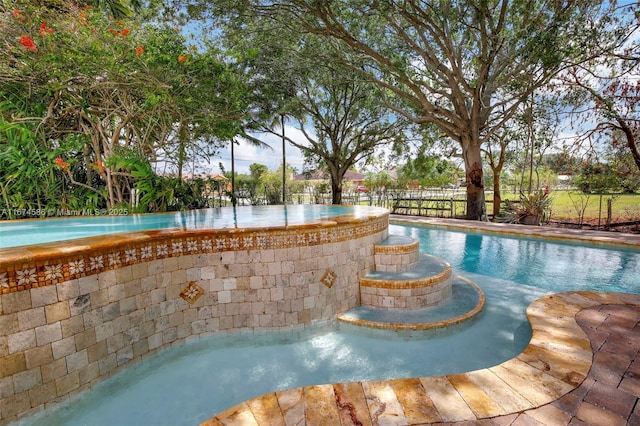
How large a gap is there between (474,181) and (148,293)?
34.7ft

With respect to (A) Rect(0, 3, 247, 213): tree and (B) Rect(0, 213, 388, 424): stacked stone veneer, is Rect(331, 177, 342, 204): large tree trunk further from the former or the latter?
(B) Rect(0, 213, 388, 424): stacked stone veneer

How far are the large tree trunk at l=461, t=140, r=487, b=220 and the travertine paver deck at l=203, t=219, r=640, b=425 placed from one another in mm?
8424

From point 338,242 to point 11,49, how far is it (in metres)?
6.68

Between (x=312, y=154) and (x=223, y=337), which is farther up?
(x=312, y=154)

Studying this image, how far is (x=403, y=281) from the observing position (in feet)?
13.2

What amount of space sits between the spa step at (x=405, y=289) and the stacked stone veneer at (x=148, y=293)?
181 millimetres

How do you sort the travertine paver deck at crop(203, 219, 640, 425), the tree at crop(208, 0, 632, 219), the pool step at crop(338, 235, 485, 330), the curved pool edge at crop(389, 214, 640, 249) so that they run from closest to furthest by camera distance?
the travertine paver deck at crop(203, 219, 640, 425) → the pool step at crop(338, 235, 485, 330) → the curved pool edge at crop(389, 214, 640, 249) → the tree at crop(208, 0, 632, 219)

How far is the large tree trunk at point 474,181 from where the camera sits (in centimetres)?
1030

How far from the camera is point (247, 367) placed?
→ 3096 millimetres

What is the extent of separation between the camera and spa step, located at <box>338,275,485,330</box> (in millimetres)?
3625

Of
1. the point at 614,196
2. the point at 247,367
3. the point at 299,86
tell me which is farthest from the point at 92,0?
the point at 614,196

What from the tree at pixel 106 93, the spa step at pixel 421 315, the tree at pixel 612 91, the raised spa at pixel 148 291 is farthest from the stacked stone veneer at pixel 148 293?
the tree at pixel 612 91

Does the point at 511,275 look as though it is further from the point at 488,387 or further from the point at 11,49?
the point at 11,49

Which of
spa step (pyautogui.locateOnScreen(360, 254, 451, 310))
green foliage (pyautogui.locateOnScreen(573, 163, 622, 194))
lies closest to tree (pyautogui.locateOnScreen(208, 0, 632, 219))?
green foliage (pyautogui.locateOnScreen(573, 163, 622, 194))
